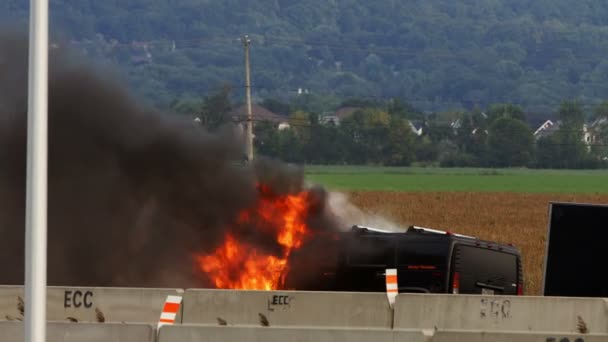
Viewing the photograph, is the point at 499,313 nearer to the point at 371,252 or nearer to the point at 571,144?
the point at 371,252

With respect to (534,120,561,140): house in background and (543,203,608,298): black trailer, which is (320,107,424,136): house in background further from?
(543,203,608,298): black trailer

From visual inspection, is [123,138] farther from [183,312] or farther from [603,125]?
[603,125]

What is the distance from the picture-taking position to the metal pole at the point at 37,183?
9.51m

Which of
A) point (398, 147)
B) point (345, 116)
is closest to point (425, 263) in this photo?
point (398, 147)

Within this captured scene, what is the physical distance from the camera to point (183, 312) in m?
20.3

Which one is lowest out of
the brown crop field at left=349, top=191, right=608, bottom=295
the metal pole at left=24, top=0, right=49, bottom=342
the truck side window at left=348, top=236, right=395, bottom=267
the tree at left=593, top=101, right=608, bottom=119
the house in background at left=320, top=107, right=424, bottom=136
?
the brown crop field at left=349, top=191, right=608, bottom=295

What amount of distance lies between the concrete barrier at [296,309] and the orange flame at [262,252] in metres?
4.82

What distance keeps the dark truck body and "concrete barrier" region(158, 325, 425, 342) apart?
7481 millimetres

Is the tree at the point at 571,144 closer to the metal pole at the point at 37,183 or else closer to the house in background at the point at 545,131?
the house in background at the point at 545,131

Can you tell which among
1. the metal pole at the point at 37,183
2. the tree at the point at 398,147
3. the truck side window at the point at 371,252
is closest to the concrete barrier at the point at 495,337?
the metal pole at the point at 37,183

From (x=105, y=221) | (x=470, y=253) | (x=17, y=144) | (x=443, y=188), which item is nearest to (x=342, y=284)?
(x=470, y=253)

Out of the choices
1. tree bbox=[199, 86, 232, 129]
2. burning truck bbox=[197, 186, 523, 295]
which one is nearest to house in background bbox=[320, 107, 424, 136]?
tree bbox=[199, 86, 232, 129]

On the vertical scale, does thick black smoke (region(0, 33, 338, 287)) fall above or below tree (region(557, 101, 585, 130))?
below

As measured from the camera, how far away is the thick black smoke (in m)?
29.3
